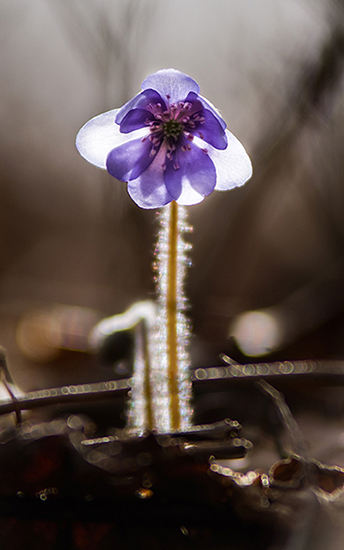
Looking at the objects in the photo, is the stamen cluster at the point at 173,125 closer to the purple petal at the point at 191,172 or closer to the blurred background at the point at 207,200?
the purple petal at the point at 191,172

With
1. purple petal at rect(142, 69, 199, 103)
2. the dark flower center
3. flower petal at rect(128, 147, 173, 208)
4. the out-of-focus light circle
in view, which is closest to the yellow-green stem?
flower petal at rect(128, 147, 173, 208)

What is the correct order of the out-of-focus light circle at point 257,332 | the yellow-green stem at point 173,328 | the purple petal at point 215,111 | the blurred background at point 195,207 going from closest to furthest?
1. the purple petal at point 215,111
2. the yellow-green stem at point 173,328
3. the out-of-focus light circle at point 257,332
4. the blurred background at point 195,207

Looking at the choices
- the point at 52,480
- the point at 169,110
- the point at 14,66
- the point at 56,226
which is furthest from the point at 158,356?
the point at 14,66

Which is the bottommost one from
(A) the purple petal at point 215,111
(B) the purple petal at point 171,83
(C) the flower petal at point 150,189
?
(C) the flower petal at point 150,189

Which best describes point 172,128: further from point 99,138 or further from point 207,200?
point 207,200

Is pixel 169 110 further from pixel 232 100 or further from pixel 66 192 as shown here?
pixel 66 192

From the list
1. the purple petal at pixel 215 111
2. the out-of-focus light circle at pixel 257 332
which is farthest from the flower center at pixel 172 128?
the out-of-focus light circle at pixel 257 332

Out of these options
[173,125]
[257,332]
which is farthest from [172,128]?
[257,332]
